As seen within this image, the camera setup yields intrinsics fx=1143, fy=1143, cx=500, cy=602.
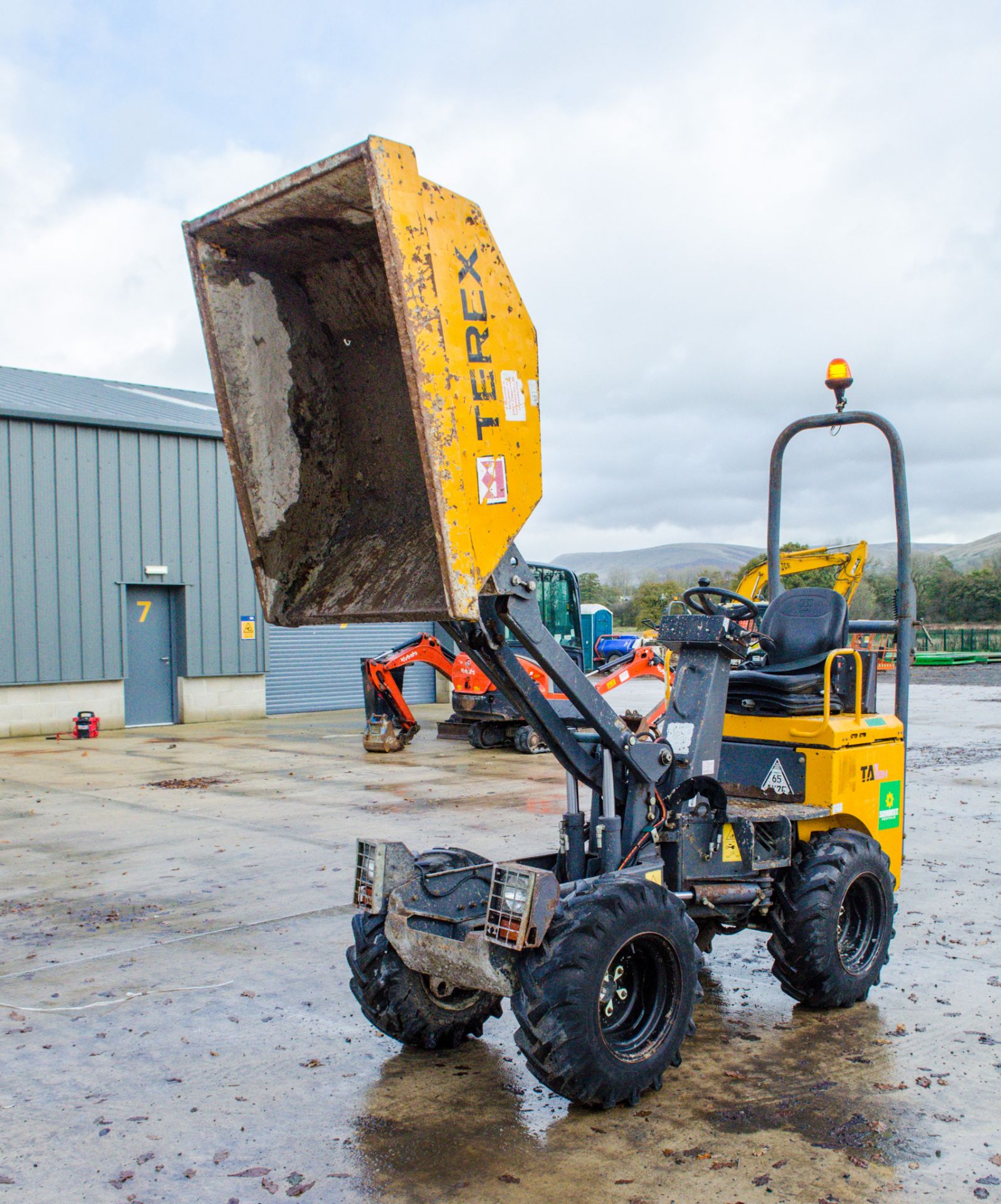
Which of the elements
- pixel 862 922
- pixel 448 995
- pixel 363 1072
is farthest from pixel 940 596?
pixel 363 1072

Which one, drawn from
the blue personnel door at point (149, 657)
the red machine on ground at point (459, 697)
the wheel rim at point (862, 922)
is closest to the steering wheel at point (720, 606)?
the wheel rim at point (862, 922)

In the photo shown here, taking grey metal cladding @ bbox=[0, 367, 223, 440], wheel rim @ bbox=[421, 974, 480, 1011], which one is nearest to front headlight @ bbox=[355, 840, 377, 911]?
wheel rim @ bbox=[421, 974, 480, 1011]

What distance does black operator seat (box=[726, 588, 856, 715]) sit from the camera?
5.67m

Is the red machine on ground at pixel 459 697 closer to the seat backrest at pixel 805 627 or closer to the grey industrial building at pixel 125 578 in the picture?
the grey industrial building at pixel 125 578

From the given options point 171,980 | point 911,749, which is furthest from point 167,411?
point 171,980

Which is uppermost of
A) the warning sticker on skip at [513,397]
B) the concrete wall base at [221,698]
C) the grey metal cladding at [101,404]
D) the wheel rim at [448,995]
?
the grey metal cladding at [101,404]

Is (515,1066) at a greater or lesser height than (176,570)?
lesser

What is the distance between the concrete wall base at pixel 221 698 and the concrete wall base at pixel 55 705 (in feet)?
4.03

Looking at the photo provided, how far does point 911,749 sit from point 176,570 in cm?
1263

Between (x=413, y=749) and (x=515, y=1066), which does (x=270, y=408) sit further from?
(x=413, y=749)

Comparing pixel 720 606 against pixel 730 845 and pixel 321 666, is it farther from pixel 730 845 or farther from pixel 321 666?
pixel 321 666

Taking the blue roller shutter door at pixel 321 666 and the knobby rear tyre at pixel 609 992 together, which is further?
the blue roller shutter door at pixel 321 666

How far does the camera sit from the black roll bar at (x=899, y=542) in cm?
571

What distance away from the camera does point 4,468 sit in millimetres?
18078
